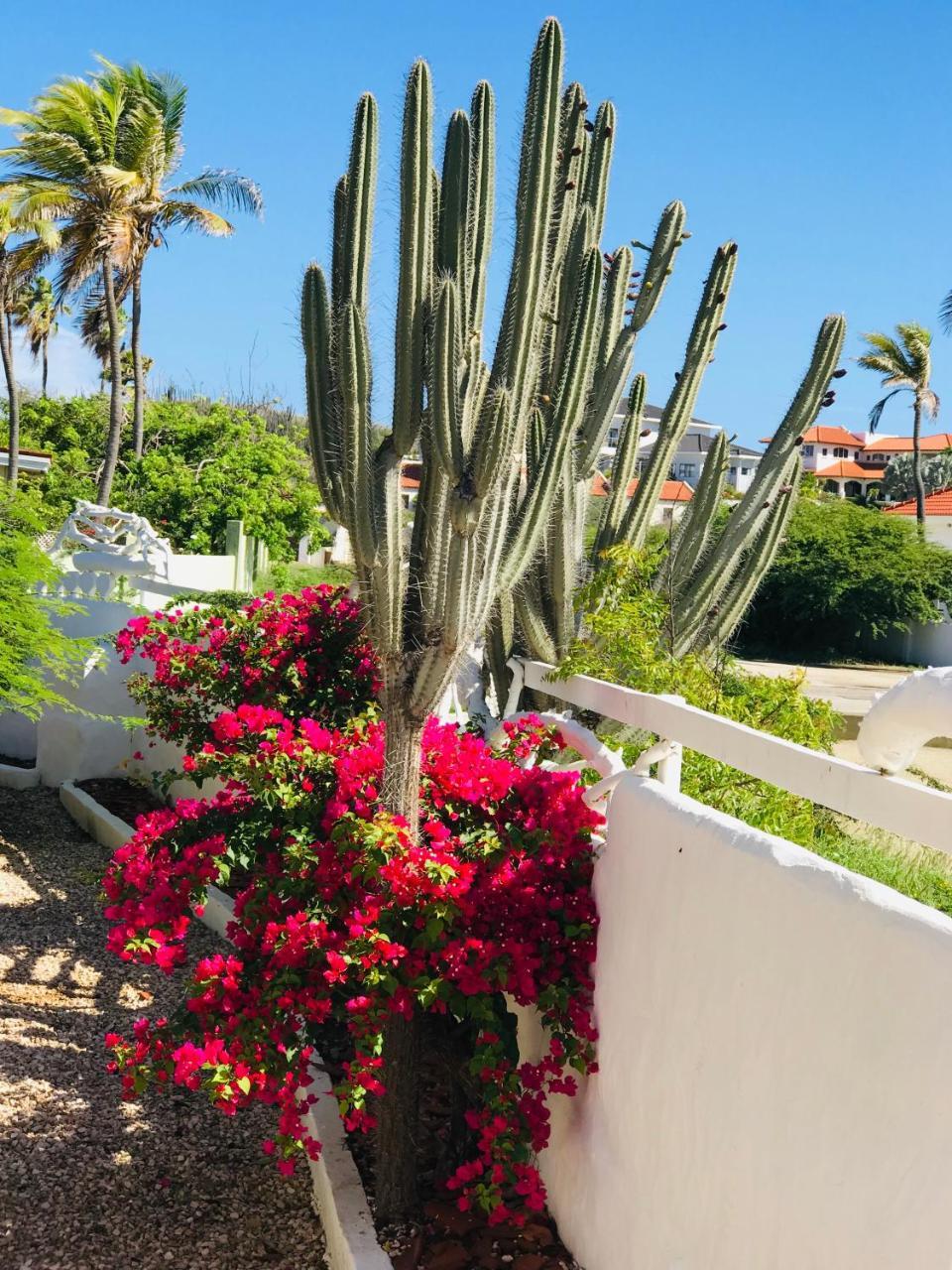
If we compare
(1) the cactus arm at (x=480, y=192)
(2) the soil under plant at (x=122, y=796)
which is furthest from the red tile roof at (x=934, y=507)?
(1) the cactus arm at (x=480, y=192)

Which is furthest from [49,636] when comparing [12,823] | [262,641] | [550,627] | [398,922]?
[398,922]

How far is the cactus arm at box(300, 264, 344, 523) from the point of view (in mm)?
3902

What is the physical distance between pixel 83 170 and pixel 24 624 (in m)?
15.0

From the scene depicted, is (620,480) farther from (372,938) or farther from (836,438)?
(836,438)

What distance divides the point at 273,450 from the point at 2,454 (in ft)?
22.1

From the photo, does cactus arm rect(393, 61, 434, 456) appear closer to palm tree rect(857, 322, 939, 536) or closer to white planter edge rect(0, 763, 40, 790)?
white planter edge rect(0, 763, 40, 790)

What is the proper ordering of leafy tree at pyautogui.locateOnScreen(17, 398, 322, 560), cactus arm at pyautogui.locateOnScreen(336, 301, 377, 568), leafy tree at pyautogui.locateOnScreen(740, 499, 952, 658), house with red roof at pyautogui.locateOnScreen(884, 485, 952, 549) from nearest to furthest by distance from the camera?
cactus arm at pyautogui.locateOnScreen(336, 301, 377, 568)
leafy tree at pyautogui.locateOnScreen(17, 398, 322, 560)
leafy tree at pyautogui.locateOnScreen(740, 499, 952, 658)
house with red roof at pyautogui.locateOnScreen(884, 485, 952, 549)

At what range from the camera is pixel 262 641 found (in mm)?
6117

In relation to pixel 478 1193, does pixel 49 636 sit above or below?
above

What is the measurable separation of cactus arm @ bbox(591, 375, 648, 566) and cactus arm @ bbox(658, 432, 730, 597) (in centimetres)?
32

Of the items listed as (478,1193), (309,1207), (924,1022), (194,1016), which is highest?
(924,1022)

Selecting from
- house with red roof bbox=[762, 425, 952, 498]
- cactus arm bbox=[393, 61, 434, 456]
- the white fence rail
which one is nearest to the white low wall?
the white fence rail

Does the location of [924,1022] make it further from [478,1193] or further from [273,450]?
[273,450]

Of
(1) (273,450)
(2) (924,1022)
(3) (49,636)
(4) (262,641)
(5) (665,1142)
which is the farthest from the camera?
(1) (273,450)
